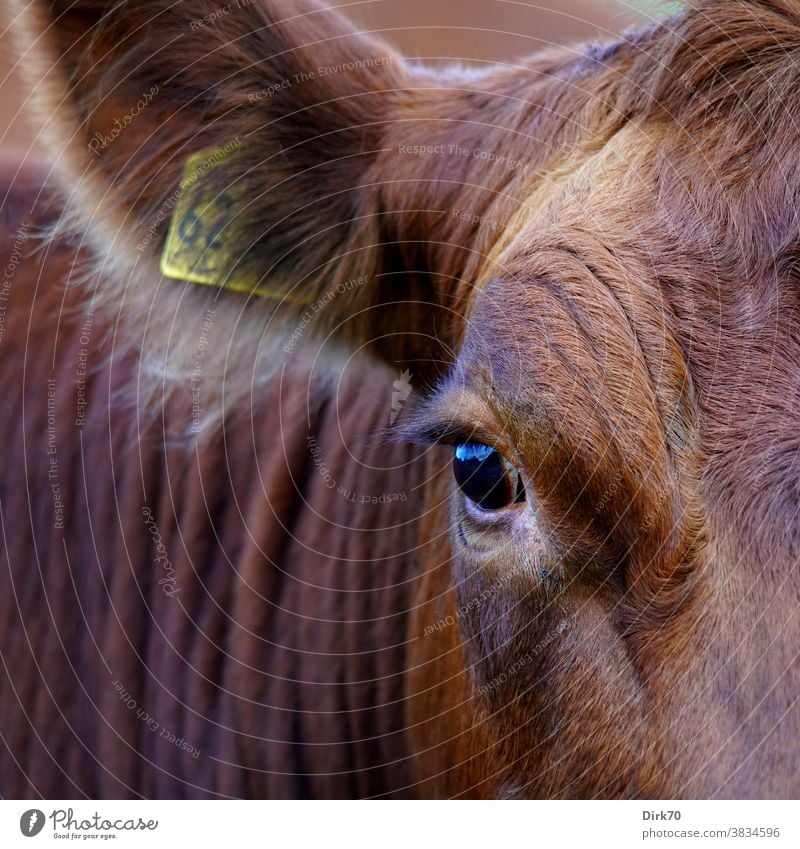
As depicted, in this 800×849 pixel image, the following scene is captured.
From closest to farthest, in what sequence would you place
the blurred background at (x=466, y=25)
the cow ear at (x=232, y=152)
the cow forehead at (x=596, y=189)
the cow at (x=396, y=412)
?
1. the cow at (x=396, y=412)
2. the cow forehead at (x=596, y=189)
3. the cow ear at (x=232, y=152)
4. the blurred background at (x=466, y=25)

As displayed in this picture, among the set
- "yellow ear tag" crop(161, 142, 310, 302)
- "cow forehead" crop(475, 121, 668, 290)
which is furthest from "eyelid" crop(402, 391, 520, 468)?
"yellow ear tag" crop(161, 142, 310, 302)

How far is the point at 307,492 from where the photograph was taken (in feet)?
7.18

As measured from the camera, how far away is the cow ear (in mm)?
1644

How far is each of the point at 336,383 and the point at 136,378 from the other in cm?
46

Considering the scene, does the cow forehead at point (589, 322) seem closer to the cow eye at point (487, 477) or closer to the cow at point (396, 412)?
the cow at point (396, 412)

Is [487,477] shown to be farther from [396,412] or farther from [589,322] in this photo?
[396,412]

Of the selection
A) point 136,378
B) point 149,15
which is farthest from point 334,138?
point 136,378

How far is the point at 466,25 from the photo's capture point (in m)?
3.25

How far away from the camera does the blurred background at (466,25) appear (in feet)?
5.73

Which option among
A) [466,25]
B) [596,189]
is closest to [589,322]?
[596,189]

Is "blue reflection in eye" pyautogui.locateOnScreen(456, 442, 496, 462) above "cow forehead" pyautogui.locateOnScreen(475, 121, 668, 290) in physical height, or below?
below

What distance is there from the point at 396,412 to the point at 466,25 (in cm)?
183

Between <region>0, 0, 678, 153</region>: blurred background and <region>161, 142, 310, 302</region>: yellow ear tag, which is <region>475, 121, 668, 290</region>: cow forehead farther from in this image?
<region>161, 142, 310, 302</region>: yellow ear tag

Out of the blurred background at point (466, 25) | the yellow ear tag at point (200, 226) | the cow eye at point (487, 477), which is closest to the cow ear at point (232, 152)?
the yellow ear tag at point (200, 226)
